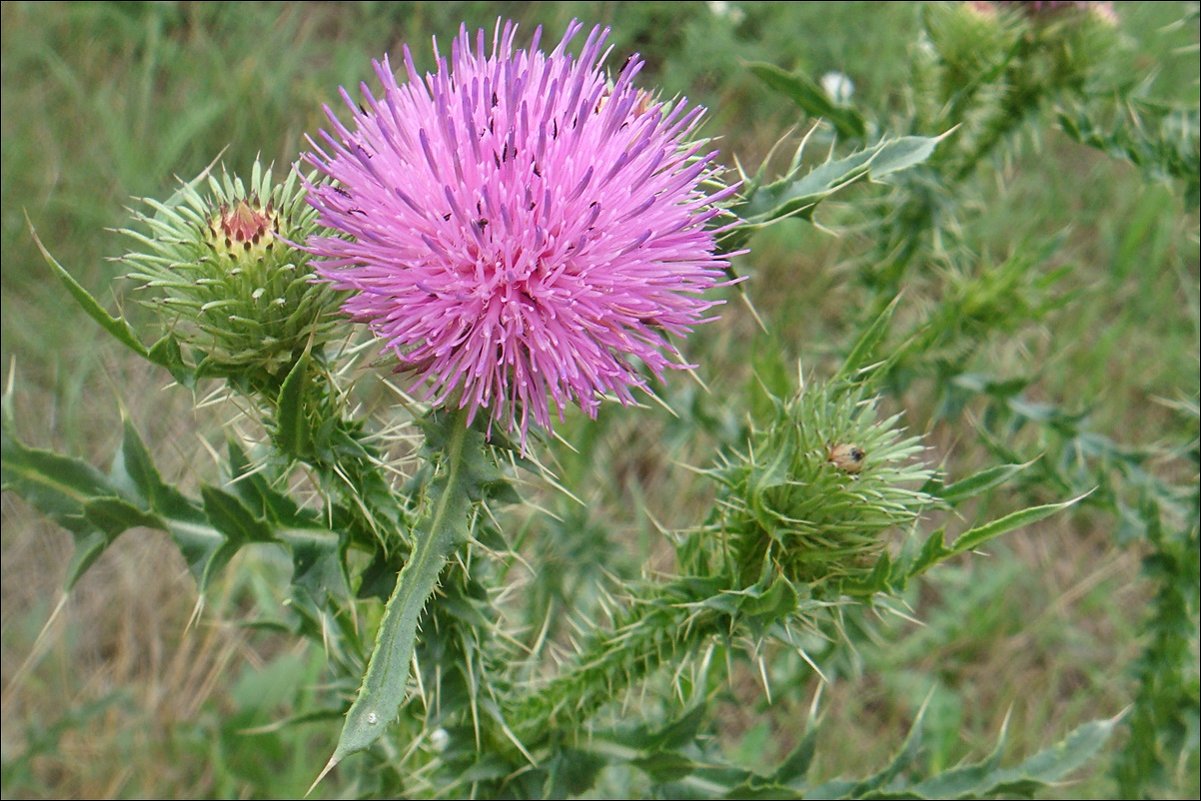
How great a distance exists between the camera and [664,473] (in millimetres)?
4723

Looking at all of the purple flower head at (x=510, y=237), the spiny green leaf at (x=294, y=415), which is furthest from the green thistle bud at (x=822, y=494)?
the spiny green leaf at (x=294, y=415)

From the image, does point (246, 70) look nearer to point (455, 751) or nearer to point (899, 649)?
point (455, 751)

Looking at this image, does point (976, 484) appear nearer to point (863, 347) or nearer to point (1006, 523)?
point (1006, 523)

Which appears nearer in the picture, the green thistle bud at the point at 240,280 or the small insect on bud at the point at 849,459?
the green thistle bud at the point at 240,280

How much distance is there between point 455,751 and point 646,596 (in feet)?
1.94

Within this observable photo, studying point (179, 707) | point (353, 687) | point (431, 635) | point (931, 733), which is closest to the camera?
point (431, 635)

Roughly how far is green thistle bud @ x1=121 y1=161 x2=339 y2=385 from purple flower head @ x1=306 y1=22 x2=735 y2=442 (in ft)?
0.32

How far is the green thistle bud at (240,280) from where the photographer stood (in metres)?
1.91

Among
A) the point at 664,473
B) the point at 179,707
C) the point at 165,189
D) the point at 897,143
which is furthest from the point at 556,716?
the point at 165,189

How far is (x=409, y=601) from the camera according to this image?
168cm

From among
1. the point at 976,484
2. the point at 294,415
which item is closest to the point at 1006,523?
the point at 976,484

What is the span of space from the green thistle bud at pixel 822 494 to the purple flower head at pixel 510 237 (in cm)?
47

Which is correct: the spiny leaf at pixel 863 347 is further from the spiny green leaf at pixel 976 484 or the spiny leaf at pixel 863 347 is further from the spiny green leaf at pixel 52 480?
the spiny green leaf at pixel 52 480

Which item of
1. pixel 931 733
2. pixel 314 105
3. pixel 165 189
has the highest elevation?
pixel 314 105
